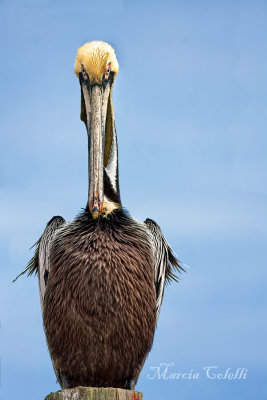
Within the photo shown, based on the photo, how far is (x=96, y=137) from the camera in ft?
20.3

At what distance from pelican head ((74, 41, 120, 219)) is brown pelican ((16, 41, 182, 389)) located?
0.01 metres

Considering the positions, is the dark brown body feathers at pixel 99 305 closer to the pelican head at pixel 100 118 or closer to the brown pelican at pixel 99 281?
the brown pelican at pixel 99 281

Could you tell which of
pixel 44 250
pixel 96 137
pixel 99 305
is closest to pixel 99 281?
pixel 99 305

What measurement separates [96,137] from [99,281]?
4.54 feet

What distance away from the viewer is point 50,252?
6.14 m

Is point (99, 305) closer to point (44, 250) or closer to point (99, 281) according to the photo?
point (99, 281)

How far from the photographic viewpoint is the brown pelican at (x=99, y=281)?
5.59 meters

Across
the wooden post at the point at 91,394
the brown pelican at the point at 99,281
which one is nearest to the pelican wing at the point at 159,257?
the brown pelican at the point at 99,281

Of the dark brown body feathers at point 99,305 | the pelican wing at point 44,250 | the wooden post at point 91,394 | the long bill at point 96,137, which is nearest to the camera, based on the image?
the wooden post at point 91,394

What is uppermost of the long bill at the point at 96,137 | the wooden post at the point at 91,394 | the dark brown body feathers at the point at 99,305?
the long bill at the point at 96,137

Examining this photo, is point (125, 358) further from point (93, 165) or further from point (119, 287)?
point (93, 165)

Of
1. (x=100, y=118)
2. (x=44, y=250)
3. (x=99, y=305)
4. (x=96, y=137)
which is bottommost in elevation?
(x=99, y=305)

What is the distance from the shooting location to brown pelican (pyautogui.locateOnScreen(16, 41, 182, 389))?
5.59 m

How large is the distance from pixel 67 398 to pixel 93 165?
236 centimetres
